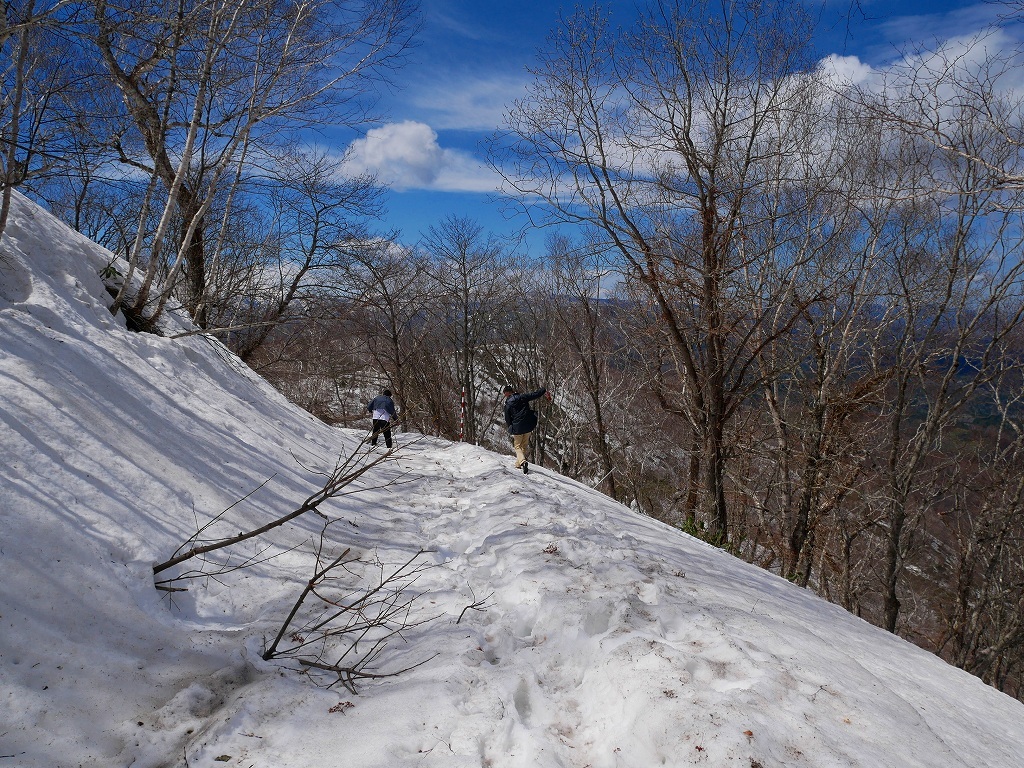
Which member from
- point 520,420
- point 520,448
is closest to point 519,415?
point 520,420

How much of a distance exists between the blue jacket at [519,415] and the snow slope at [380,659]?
4.11 m

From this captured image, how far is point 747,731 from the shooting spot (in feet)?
8.81

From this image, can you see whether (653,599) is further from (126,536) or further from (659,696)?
(126,536)

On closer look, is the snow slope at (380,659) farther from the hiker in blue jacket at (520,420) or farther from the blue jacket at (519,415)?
the blue jacket at (519,415)

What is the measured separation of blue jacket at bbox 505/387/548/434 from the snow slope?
4110 millimetres

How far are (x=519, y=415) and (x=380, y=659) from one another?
6866 mm

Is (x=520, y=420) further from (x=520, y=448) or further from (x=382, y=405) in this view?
(x=382, y=405)

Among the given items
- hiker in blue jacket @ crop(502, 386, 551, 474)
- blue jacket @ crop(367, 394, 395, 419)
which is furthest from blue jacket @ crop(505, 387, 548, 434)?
blue jacket @ crop(367, 394, 395, 419)

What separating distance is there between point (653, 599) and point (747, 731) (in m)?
1.55

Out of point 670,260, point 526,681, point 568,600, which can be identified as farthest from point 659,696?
point 670,260

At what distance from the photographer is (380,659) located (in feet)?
10.7

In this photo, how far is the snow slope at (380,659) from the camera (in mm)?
2484

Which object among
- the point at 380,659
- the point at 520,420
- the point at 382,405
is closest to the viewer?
the point at 380,659

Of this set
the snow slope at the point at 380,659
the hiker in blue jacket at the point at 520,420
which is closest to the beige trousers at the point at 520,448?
the hiker in blue jacket at the point at 520,420
